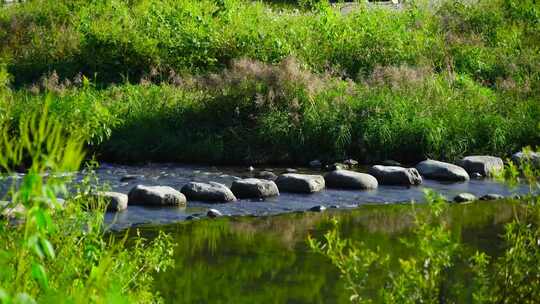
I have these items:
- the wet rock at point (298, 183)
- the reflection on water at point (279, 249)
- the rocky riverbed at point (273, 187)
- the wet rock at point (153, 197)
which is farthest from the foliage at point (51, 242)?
the wet rock at point (298, 183)

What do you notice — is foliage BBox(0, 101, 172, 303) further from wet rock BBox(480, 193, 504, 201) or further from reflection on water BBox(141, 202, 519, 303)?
wet rock BBox(480, 193, 504, 201)

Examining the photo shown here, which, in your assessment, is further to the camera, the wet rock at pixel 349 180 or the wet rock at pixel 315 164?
the wet rock at pixel 315 164

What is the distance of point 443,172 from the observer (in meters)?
15.9

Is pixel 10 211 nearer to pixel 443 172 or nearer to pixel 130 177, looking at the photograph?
pixel 130 177

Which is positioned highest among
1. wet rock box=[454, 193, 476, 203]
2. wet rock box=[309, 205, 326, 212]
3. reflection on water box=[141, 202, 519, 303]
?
wet rock box=[454, 193, 476, 203]

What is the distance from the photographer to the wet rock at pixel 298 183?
14773 mm

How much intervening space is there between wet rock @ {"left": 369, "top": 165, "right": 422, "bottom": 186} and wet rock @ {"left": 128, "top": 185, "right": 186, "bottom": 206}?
3122mm

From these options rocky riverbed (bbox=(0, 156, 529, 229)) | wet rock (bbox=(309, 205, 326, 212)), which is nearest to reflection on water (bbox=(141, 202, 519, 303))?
wet rock (bbox=(309, 205, 326, 212))

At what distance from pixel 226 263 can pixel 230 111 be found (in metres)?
6.51

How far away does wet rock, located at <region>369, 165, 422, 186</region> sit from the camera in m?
15.4

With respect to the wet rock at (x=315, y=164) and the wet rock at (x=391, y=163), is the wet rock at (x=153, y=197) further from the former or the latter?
the wet rock at (x=391, y=163)

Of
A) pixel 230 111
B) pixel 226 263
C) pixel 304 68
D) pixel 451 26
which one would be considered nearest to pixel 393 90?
pixel 304 68

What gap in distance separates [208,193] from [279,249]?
2666 millimetres

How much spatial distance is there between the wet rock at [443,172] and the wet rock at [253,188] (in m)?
2.62
